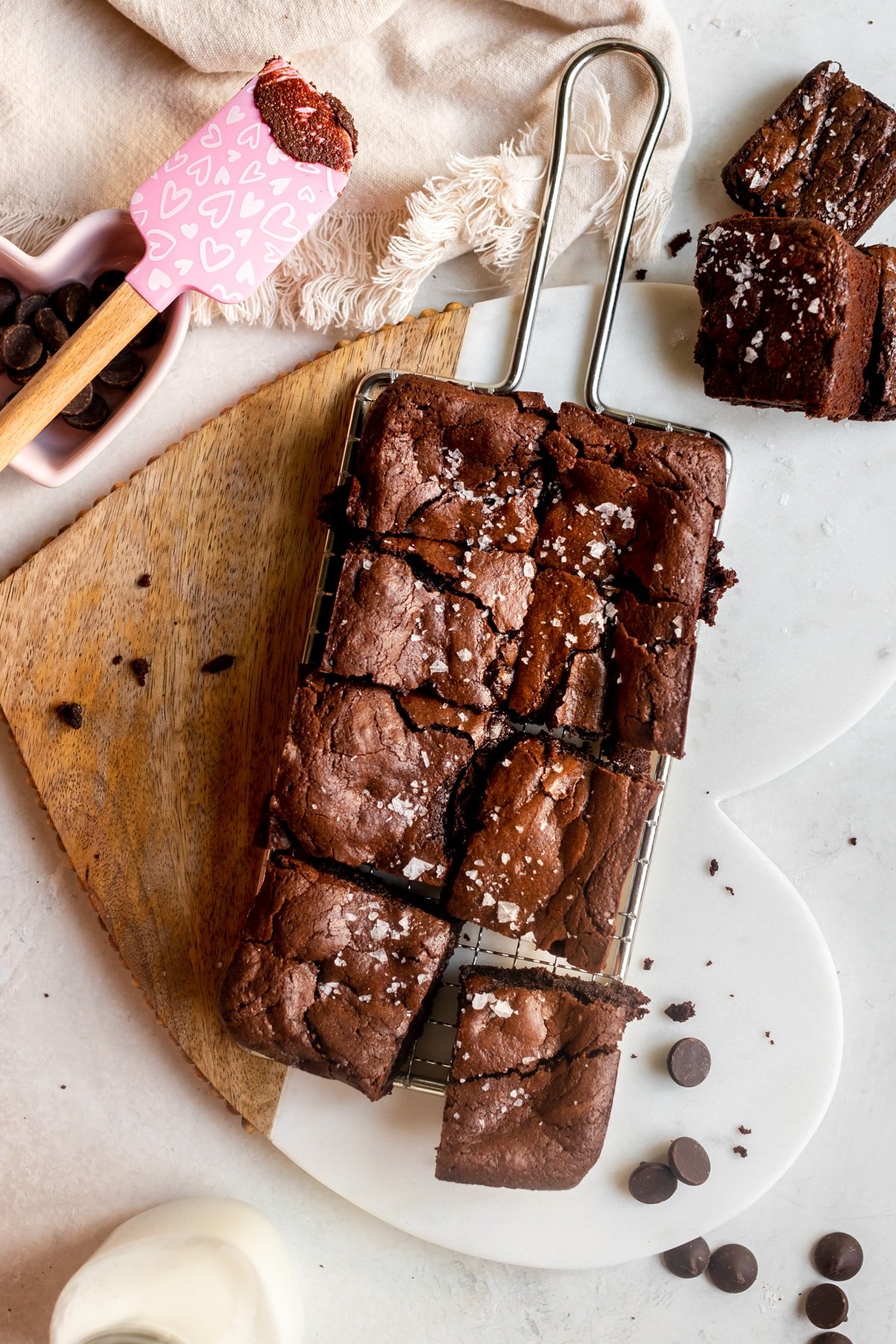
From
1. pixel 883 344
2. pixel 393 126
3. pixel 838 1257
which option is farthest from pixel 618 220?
pixel 838 1257

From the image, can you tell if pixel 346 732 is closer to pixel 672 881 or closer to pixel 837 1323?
pixel 672 881

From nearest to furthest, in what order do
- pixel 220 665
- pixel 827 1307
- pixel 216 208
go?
pixel 216 208
pixel 220 665
pixel 827 1307

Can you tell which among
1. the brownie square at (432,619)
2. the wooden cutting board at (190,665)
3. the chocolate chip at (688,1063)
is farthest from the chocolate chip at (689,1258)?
the brownie square at (432,619)

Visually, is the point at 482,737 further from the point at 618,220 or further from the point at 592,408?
the point at 618,220

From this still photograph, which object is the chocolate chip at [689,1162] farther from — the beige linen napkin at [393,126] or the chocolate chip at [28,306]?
the chocolate chip at [28,306]

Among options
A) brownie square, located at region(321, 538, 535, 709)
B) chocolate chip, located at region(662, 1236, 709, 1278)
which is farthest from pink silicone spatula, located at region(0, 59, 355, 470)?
chocolate chip, located at region(662, 1236, 709, 1278)

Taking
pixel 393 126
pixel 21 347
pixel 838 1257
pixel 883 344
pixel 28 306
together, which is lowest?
pixel 838 1257

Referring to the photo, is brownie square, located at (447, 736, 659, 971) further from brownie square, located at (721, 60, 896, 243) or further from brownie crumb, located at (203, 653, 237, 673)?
brownie square, located at (721, 60, 896, 243)

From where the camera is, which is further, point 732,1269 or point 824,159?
point 732,1269
